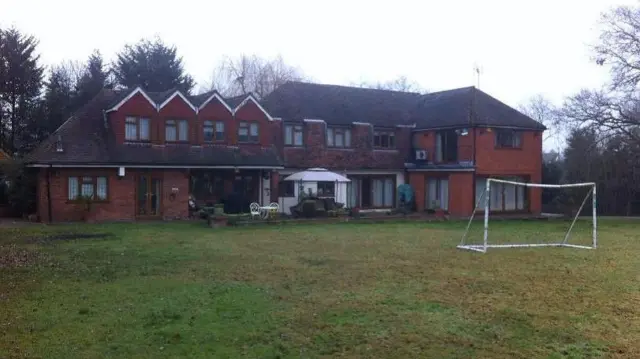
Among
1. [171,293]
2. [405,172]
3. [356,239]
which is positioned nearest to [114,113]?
[356,239]

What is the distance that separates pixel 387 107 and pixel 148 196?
16251 mm

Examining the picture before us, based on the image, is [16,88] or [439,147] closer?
[439,147]

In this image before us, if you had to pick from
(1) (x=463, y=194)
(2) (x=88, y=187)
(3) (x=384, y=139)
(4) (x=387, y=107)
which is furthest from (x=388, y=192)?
(2) (x=88, y=187)

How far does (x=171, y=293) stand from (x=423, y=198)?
25395 millimetres

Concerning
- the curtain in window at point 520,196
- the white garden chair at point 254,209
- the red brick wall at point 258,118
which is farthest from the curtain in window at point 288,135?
the curtain in window at point 520,196

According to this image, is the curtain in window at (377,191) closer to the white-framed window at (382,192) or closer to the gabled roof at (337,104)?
the white-framed window at (382,192)

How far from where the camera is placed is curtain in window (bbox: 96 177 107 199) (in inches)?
1078

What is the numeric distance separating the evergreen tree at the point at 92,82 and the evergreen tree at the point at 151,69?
58.6 inches

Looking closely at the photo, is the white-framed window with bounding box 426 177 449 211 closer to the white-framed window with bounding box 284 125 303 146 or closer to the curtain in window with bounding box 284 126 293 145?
the white-framed window with bounding box 284 125 303 146

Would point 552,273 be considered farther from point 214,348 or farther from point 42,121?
point 42,121

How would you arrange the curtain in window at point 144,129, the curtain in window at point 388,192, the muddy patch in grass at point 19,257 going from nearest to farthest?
the muddy patch in grass at point 19,257 < the curtain in window at point 144,129 < the curtain in window at point 388,192

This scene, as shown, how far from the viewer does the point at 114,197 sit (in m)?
27.5

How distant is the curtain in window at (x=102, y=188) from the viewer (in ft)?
89.8

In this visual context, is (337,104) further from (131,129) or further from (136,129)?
(131,129)
